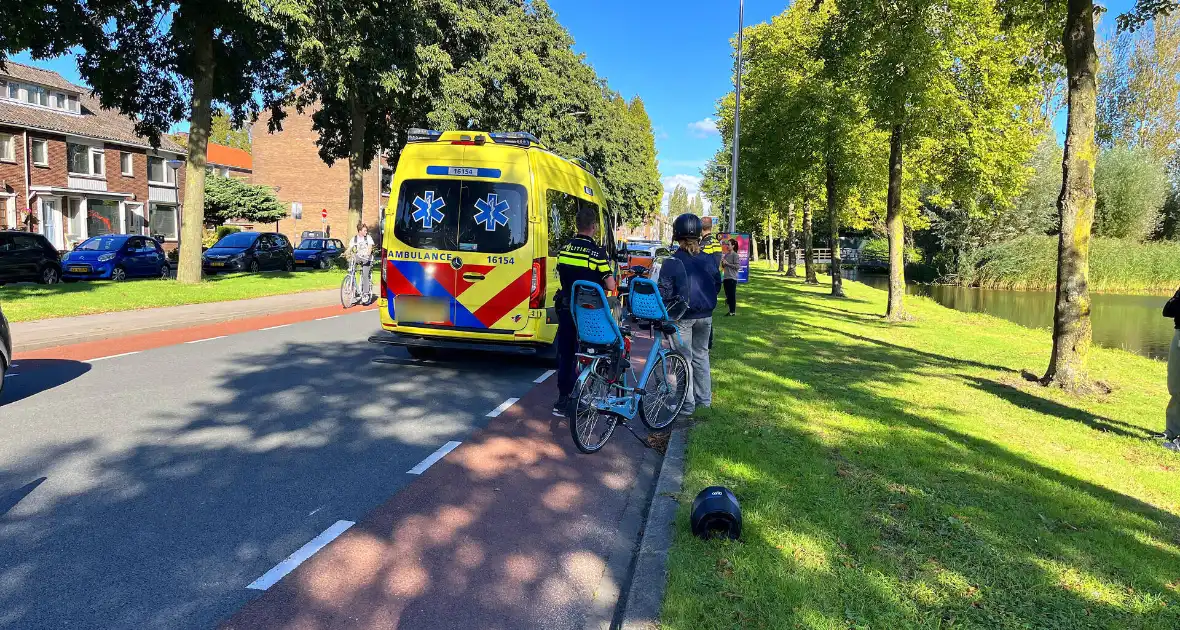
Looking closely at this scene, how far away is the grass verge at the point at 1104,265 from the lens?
32062 millimetres

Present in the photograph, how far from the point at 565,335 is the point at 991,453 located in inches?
145

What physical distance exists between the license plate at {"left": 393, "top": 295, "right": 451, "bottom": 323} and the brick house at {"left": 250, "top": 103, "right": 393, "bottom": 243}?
4508 cm

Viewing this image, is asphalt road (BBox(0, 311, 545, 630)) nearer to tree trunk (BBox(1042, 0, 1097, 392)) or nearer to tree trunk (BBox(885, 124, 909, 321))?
tree trunk (BBox(1042, 0, 1097, 392))

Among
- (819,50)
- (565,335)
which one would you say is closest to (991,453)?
(565,335)

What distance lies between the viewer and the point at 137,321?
12461 millimetres

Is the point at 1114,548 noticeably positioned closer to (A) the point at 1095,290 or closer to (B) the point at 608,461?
(B) the point at 608,461

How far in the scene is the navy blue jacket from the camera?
6.39 meters

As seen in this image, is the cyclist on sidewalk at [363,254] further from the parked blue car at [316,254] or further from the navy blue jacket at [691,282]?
the parked blue car at [316,254]

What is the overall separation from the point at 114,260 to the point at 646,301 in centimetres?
2213

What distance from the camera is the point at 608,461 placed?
567cm

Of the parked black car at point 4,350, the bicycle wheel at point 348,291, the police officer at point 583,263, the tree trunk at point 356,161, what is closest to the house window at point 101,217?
the tree trunk at point 356,161

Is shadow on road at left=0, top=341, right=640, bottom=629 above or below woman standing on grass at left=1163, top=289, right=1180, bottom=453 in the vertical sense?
below

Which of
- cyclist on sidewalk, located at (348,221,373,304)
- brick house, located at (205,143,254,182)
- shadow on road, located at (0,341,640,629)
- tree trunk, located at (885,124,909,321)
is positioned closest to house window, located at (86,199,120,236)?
brick house, located at (205,143,254,182)

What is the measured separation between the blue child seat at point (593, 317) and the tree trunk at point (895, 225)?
12551 mm
